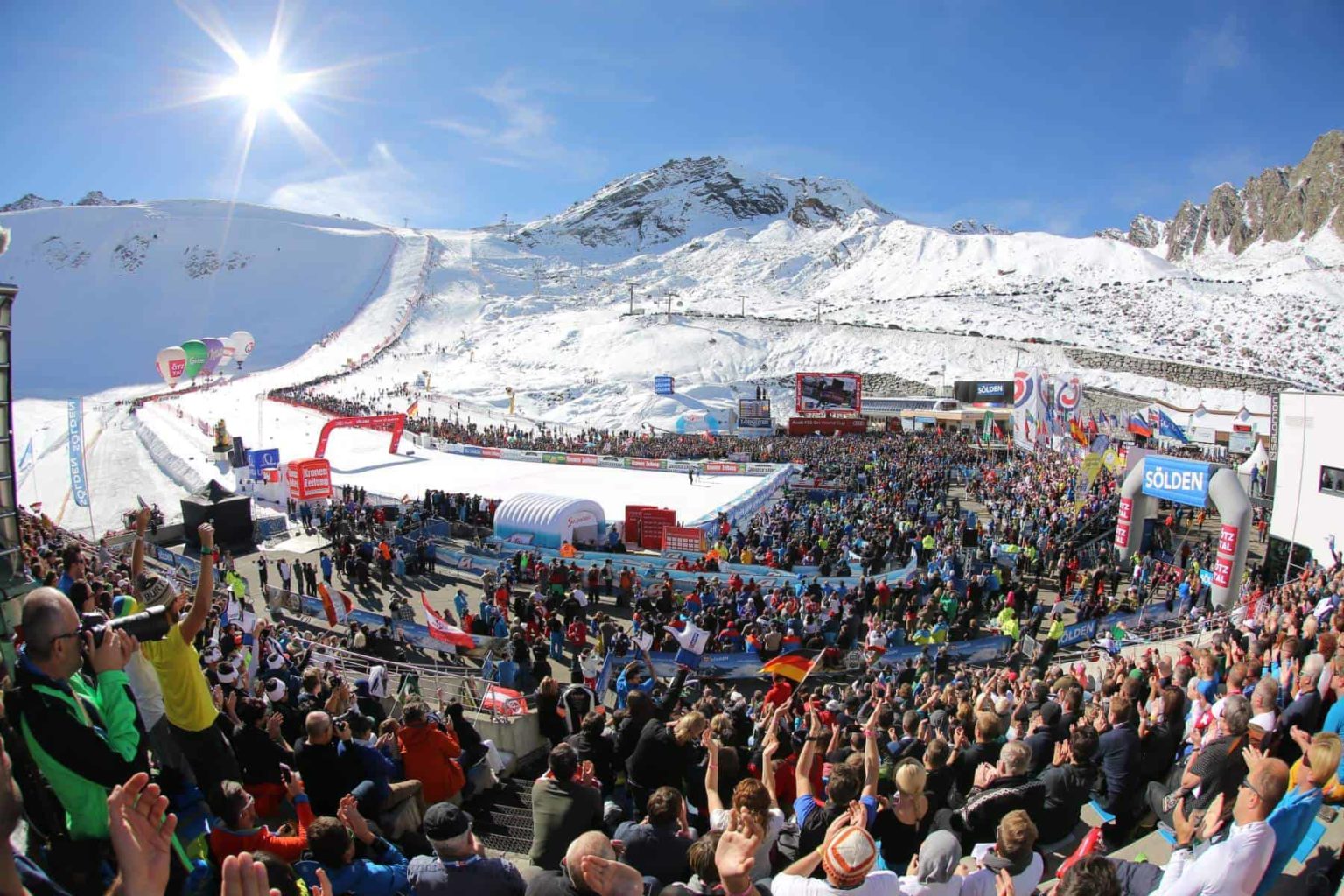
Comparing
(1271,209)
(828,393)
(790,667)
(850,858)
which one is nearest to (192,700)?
(850,858)

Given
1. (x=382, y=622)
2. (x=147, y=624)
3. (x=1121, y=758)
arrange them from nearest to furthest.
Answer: (x=147, y=624), (x=1121, y=758), (x=382, y=622)

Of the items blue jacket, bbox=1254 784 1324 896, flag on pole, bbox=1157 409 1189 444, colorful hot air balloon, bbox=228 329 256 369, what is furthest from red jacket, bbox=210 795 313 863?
colorful hot air balloon, bbox=228 329 256 369

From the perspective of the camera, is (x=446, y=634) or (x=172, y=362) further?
(x=172, y=362)

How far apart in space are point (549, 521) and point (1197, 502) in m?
14.2

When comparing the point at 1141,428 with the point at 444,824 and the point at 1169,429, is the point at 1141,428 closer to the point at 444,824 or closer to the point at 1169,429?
the point at 1169,429

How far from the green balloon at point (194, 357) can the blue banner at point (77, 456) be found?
47.6ft

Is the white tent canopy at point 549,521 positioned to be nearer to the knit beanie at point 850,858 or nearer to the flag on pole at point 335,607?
the flag on pole at point 335,607

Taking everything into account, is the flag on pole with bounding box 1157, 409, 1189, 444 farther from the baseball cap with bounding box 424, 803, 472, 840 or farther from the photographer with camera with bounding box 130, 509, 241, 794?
the photographer with camera with bounding box 130, 509, 241, 794

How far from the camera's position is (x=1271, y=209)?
12394 centimetres

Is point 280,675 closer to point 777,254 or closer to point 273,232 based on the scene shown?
point 273,232

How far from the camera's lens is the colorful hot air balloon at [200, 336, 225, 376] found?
3703 centimetres

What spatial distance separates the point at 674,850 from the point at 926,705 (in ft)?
13.2

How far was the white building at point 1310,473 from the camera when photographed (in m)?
15.1

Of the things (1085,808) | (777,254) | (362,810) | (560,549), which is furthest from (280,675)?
(777,254)
